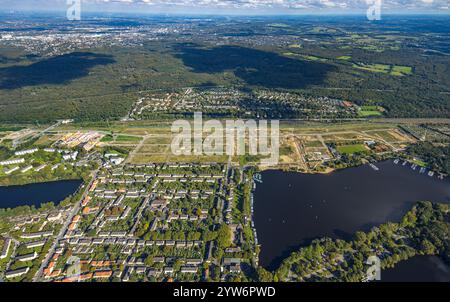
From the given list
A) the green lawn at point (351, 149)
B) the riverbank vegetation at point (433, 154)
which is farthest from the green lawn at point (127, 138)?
the riverbank vegetation at point (433, 154)

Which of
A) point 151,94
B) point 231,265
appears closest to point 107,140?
point 151,94

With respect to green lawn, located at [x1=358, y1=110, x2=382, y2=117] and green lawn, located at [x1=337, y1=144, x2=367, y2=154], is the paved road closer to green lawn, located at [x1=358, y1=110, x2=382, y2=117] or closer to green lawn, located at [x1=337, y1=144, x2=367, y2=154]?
green lawn, located at [x1=337, y1=144, x2=367, y2=154]

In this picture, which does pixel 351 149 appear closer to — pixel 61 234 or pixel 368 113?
pixel 368 113

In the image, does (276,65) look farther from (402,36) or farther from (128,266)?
(402,36)

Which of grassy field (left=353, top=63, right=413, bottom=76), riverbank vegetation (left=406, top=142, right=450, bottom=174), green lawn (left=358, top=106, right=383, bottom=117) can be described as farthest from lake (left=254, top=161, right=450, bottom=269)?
grassy field (left=353, top=63, right=413, bottom=76)

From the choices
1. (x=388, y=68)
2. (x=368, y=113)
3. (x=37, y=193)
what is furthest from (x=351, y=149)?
(x=388, y=68)
